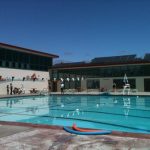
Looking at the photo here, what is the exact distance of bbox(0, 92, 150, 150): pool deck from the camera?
5.65 meters

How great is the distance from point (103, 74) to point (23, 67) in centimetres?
1078

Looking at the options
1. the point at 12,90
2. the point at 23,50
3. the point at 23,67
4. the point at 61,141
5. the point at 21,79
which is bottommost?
the point at 61,141

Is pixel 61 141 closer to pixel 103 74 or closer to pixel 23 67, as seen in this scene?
pixel 23 67

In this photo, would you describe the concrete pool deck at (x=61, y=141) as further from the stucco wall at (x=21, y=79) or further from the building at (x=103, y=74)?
the building at (x=103, y=74)

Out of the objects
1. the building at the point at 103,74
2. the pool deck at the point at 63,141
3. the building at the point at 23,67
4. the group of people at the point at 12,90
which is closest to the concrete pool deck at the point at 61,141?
the pool deck at the point at 63,141

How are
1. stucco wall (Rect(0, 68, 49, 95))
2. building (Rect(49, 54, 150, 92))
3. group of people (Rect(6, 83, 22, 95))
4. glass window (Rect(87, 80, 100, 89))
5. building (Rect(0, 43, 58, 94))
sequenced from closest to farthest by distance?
stucco wall (Rect(0, 68, 49, 95)), building (Rect(0, 43, 58, 94)), group of people (Rect(6, 83, 22, 95)), building (Rect(49, 54, 150, 92)), glass window (Rect(87, 80, 100, 89))

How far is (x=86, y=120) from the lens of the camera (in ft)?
43.3

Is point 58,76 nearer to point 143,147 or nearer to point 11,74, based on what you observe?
point 11,74

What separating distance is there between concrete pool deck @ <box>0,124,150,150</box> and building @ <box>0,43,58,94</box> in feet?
73.1

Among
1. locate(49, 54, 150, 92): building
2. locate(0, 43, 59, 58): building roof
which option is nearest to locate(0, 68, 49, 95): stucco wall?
locate(49, 54, 150, 92): building

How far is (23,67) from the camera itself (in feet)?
105

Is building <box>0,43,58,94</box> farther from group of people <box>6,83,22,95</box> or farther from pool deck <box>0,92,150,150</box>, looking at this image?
pool deck <box>0,92,150,150</box>

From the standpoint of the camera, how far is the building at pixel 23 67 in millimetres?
29047

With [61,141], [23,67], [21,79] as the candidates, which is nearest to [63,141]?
[61,141]
